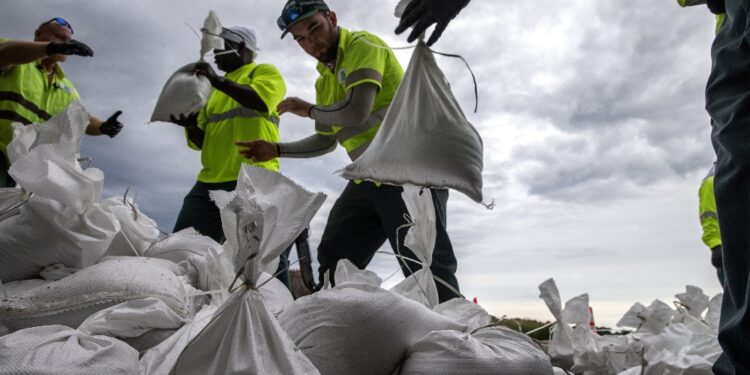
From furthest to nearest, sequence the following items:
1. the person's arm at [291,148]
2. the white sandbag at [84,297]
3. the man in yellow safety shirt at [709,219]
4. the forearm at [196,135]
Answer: the man in yellow safety shirt at [709,219] < the forearm at [196,135] < the person's arm at [291,148] < the white sandbag at [84,297]

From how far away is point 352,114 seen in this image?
6.83 feet

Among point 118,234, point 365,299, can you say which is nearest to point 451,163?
point 365,299

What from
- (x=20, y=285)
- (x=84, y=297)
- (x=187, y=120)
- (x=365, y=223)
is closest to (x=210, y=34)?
(x=187, y=120)

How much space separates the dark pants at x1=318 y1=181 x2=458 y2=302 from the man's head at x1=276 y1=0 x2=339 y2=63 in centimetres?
60

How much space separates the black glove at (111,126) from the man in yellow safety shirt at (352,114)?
3.43 feet

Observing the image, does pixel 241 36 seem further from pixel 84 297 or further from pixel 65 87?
pixel 84 297

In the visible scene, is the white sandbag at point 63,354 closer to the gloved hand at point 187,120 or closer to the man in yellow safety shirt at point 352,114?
the man in yellow safety shirt at point 352,114

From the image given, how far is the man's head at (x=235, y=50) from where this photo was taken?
9.71 feet

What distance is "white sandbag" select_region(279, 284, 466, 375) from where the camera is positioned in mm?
940

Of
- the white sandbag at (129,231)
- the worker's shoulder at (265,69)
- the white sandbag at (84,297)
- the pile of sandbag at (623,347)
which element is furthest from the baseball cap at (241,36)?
the pile of sandbag at (623,347)

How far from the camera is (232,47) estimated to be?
300cm

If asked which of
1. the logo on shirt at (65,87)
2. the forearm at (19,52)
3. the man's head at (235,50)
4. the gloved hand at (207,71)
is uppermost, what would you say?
the man's head at (235,50)

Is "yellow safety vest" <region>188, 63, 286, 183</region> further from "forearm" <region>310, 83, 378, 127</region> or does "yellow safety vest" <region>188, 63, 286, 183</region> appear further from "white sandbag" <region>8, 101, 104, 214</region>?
"white sandbag" <region>8, 101, 104, 214</region>

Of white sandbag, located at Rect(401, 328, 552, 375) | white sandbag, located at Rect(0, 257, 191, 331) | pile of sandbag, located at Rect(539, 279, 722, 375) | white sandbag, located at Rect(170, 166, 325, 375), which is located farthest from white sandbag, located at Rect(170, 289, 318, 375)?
pile of sandbag, located at Rect(539, 279, 722, 375)
